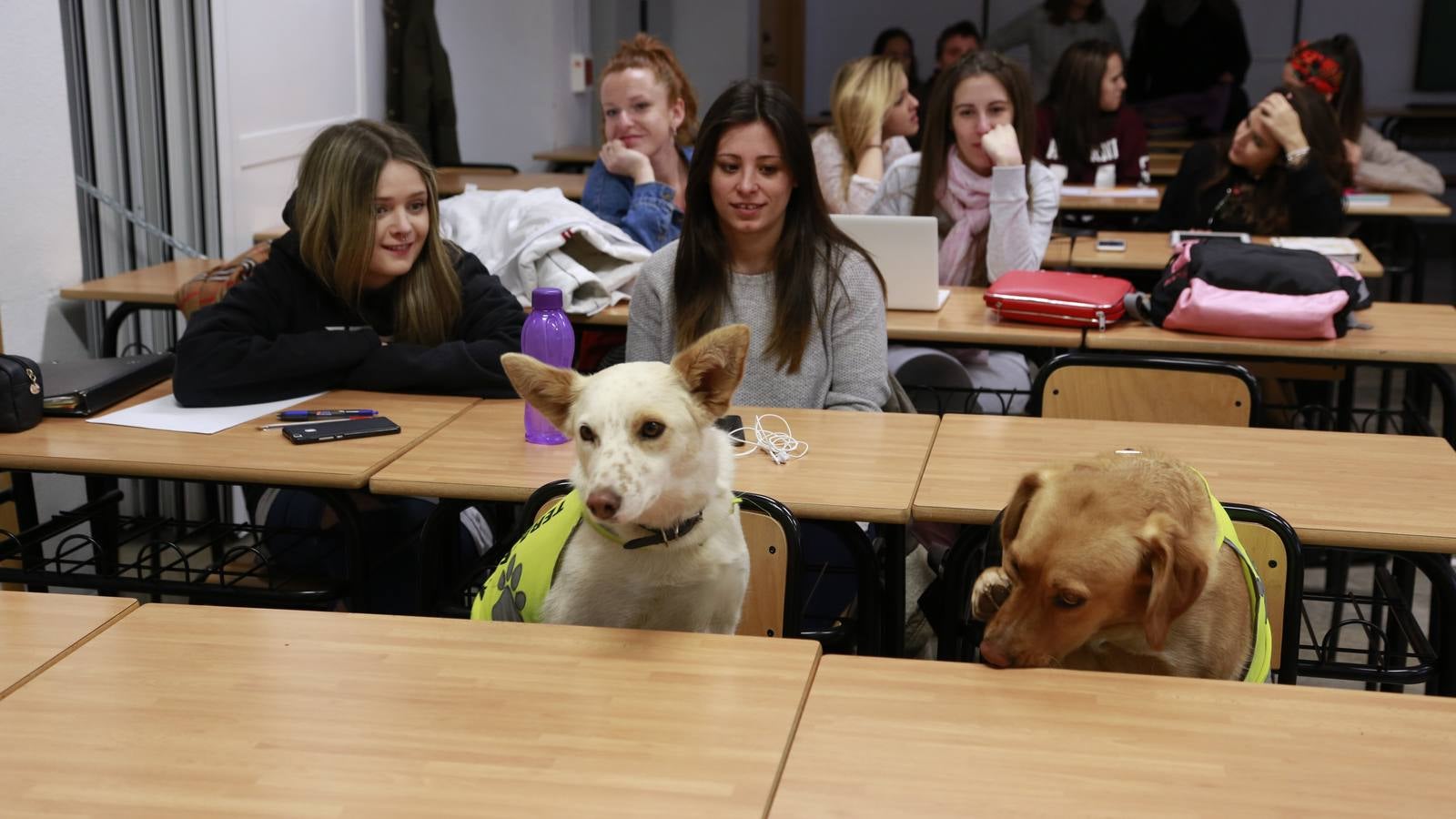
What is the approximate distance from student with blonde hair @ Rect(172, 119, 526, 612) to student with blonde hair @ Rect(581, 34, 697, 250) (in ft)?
3.46

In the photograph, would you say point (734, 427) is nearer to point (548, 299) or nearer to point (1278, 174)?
point (548, 299)

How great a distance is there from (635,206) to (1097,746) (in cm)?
291

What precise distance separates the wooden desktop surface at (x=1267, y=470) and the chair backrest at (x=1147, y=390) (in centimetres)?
18

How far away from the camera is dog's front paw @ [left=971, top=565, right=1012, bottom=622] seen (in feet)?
5.79

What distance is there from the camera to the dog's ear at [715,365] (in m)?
1.74

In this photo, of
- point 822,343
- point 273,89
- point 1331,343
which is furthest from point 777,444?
point 273,89

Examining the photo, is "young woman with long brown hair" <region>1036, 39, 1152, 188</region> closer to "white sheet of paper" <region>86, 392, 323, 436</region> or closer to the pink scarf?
Result: the pink scarf

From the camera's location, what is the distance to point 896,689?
1.55m

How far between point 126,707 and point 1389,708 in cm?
A: 145

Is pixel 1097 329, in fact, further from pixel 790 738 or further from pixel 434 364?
pixel 790 738

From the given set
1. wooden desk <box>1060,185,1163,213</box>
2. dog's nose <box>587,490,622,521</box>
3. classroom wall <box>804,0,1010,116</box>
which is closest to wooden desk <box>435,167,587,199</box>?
wooden desk <box>1060,185,1163,213</box>

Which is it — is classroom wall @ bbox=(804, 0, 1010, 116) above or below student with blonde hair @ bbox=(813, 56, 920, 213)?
above

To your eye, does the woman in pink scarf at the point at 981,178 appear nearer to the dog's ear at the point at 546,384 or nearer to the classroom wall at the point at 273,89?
the dog's ear at the point at 546,384

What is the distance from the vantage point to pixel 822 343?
2998 millimetres
